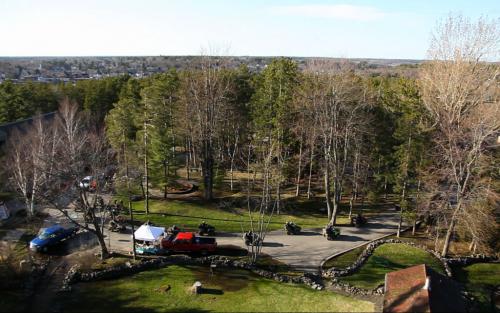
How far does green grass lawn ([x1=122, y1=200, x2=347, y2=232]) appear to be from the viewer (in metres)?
30.7

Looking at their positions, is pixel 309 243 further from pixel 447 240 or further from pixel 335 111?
pixel 335 111

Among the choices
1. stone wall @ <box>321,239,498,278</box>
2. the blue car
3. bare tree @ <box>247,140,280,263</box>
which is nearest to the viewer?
stone wall @ <box>321,239,498,278</box>

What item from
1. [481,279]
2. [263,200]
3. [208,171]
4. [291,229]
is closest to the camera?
[263,200]

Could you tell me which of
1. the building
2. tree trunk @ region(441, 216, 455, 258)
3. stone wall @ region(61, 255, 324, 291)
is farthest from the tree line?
the building

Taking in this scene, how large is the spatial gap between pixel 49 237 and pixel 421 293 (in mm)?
22136

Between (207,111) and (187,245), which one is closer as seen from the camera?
(187,245)

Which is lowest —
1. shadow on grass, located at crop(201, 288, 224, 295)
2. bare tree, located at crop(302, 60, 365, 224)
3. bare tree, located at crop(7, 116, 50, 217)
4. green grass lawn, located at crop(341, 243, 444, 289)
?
green grass lawn, located at crop(341, 243, 444, 289)

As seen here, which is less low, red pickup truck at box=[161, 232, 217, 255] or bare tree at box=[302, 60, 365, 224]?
bare tree at box=[302, 60, 365, 224]

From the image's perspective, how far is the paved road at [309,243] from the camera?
82.1ft

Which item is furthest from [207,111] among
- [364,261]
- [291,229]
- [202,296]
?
[202,296]

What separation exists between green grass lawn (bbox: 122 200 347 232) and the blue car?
5656 mm

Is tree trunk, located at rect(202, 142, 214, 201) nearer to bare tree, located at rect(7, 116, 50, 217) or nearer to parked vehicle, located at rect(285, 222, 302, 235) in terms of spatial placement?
parked vehicle, located at rect(285, 222, 302, 235)

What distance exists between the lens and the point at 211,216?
3259cm

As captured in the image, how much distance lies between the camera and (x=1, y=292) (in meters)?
19.5
